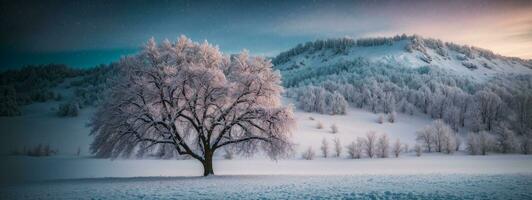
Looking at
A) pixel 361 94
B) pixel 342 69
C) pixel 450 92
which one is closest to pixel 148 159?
pixel 361 94

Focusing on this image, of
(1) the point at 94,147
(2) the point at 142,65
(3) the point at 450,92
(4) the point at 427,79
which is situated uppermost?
(4) the point at 427,79

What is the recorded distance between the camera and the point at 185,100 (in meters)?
23.6

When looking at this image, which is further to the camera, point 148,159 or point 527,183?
point 148,159

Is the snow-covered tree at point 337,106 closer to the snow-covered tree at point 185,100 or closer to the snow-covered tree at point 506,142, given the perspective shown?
the snow-covered tree at point 506,142

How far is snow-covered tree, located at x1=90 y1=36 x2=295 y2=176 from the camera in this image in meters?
22.4

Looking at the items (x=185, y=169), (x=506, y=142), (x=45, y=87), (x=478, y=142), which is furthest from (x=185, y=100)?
(x=45, y=87)

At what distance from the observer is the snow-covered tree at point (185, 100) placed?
22.4 m

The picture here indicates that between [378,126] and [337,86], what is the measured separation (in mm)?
45876

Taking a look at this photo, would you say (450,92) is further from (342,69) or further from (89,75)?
(89,75)

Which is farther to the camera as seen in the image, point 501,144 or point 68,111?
point 68,111

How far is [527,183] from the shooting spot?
18734 millimetres

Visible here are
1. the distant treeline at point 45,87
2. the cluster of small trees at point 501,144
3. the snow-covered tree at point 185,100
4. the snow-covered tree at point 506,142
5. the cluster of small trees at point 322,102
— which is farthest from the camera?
the cluster of small trees at point 322,102

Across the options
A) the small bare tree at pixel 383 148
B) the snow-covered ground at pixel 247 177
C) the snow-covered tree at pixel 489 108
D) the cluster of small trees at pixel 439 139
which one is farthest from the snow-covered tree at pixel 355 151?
the snow-covered tree at pixel 489 108

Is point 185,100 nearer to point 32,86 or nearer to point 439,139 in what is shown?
point 439,139
